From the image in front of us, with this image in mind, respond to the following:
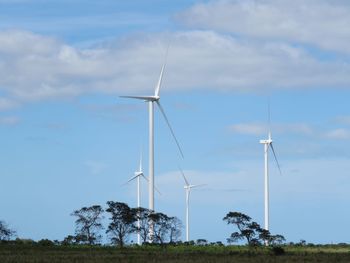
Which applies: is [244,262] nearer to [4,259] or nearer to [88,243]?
[4,259]

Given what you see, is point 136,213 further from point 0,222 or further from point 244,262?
point 244,262

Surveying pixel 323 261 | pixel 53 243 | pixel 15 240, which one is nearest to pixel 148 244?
pixel 53 243

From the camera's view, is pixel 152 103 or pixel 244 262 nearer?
pixel 244 262

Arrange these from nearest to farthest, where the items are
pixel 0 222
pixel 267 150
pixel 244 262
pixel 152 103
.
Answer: pixel 244 262, pixel 152 103, pixel 267 150, pixel 0 222

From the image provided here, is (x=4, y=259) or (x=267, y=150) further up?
(x=267, y=150)

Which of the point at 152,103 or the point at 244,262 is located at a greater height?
the point at 152,103

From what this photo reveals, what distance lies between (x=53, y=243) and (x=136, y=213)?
14745 millimetres

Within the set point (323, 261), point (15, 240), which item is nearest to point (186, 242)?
point (15, 240)

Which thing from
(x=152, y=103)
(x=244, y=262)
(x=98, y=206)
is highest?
(x=152, y=103)

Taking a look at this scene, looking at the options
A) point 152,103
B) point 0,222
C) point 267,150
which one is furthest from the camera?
point 0,222

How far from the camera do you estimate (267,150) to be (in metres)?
146

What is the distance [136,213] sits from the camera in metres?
147

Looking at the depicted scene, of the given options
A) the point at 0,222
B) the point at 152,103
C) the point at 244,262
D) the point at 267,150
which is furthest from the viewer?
the point at 0,222

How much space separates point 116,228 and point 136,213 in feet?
14.3
